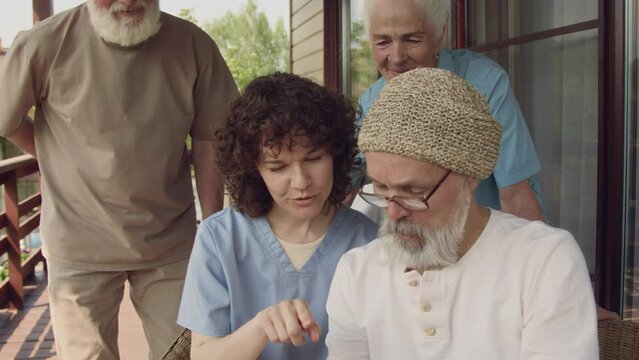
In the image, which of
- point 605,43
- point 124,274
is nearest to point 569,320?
point 605,43

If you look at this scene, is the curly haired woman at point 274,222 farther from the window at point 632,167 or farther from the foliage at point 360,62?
the foliage at point 360,62

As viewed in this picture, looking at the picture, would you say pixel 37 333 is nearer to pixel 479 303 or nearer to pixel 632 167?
pixel 632 167

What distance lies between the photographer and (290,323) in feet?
4.46

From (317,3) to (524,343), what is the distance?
233 inches

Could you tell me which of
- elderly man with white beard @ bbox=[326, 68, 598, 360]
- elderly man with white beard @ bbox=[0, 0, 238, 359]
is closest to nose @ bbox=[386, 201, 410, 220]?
elderly man with white beard @ bbox=[326, 68, 598, 360]

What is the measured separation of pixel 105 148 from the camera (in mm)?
2311

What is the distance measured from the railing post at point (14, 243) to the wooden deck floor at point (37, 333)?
0.31ft

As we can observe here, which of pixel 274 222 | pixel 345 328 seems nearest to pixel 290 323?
pixel 345 328

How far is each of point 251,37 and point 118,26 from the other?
Result: 98.5ft

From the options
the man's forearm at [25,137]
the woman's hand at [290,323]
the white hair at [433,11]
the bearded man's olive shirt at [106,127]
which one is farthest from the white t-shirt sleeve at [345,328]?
the man's forearm at [25,137]

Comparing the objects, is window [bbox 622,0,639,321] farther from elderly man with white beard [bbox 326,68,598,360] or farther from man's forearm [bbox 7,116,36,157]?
man's forearm [bbox 7,116,36,157]

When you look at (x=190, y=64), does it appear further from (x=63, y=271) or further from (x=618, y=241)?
(x=618, y=241)

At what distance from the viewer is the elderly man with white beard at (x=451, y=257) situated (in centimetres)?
128

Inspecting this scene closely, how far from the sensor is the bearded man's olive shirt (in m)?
2.32
